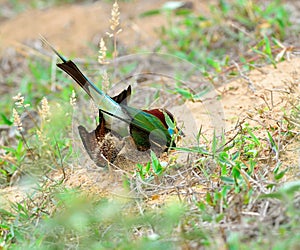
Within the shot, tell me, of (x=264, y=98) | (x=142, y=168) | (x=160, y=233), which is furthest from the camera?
(x=264, y=98)

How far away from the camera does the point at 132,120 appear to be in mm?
2389

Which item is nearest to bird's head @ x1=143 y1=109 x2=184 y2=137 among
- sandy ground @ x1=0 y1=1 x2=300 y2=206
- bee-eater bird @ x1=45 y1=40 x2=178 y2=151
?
bee-eater bird @ x1=45 y1=40 x2=178 y2=151

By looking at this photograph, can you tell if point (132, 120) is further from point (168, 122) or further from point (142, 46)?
point (142, 46)

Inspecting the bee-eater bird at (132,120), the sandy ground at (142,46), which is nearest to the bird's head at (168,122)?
the bee-eater bird at (132,120)

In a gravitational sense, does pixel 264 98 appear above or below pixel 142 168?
above

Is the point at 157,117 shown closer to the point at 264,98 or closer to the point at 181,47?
the point at 264,98

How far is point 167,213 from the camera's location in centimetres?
193

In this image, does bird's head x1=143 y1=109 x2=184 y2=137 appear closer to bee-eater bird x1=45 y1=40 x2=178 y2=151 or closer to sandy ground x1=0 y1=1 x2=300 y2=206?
bee-eater bird x1=45 y1=40 x2=178 y2=151

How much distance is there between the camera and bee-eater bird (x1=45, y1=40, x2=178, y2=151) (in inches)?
93.5

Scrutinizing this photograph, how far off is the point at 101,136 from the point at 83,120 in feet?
2.17

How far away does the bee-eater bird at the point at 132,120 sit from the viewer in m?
2.38

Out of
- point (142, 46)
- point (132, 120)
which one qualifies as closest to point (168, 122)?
point (132, 120)

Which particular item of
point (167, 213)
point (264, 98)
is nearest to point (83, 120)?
point (264, 98)

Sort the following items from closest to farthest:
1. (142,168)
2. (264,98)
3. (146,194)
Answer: (146,194) → (142,168) → (264,98)
